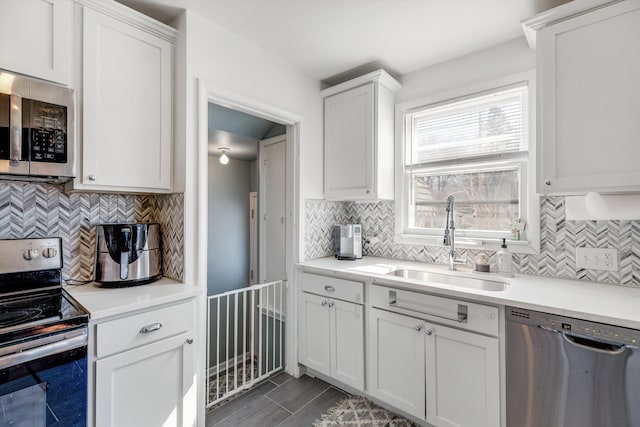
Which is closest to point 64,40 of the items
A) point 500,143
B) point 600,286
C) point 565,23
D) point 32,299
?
point 32,299

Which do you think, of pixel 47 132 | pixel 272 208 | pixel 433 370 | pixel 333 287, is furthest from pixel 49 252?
pixel 433 370

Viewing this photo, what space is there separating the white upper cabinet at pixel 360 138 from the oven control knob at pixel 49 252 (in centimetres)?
185

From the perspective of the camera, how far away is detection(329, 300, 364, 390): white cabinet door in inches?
81.0

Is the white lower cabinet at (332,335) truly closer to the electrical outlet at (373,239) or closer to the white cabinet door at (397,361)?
the white cabinet door at (397,361)

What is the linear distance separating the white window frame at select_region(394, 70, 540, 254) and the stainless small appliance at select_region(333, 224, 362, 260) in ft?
1.14

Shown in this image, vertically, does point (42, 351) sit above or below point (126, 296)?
below

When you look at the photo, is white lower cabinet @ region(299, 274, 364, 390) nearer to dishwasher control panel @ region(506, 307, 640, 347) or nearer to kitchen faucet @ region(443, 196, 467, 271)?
kitchen faucet @ region(443, 196, 467, 271)

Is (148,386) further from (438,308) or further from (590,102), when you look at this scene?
(590,102)

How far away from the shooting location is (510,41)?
206 centimetres

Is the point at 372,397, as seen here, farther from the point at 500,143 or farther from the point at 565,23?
the point at 565,23

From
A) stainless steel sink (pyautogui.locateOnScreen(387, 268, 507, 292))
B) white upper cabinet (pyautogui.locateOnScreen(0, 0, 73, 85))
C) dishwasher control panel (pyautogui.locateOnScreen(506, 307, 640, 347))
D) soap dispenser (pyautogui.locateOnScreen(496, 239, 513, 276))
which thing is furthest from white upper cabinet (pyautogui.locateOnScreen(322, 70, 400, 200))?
white upper cabinet (pyautogui.locateOnScreen(0, 0, 73, 85))

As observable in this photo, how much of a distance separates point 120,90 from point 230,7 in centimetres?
77

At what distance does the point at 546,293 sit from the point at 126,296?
2109 millimetres

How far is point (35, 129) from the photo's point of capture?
1.36 metres
